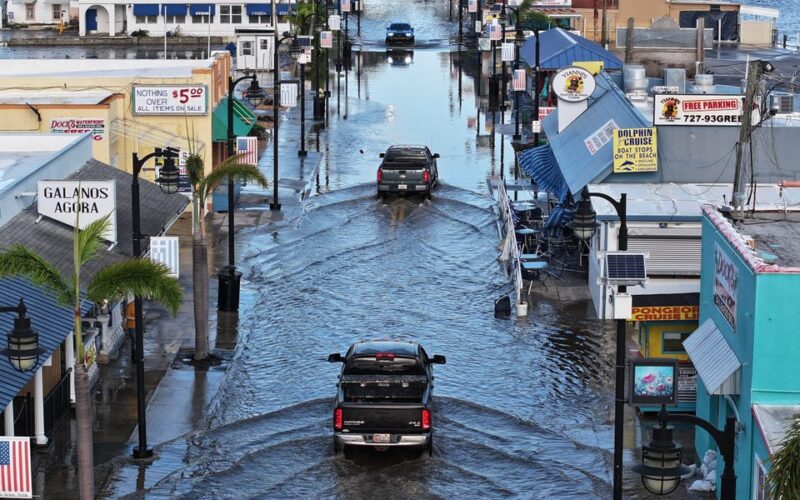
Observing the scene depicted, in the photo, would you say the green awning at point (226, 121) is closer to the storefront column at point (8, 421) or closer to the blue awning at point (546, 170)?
the blue awning at point (546, 170)

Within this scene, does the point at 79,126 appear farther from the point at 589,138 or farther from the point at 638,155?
the point at 638,155

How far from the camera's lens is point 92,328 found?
108 feet

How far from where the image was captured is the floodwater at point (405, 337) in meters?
26.9

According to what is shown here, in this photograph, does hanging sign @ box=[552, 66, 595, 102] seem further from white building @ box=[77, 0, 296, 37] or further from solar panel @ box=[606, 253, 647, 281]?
white building @ box=[77, 0, 296, 37]

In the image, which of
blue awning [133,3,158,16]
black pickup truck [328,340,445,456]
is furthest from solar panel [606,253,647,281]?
blue awning [133,3,158,16]

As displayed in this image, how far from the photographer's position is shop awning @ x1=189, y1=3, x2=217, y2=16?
108500 millimetres

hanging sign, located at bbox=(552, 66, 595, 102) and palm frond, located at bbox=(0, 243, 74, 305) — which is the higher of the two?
hanging sign, located at bbox=(552, 66, 595, 102)

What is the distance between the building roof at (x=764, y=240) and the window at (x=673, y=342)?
3.78 m

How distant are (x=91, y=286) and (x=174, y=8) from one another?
87.2 m

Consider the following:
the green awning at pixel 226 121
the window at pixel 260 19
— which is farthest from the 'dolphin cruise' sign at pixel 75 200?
the window at pixel 260 19

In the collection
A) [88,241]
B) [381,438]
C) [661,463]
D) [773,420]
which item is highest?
[88,241]

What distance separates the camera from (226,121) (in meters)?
52.5

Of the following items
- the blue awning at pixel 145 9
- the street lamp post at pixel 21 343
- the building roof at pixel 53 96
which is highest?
the blue awning at pixel 145 9

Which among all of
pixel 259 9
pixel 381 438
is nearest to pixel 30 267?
pixel 381 438
